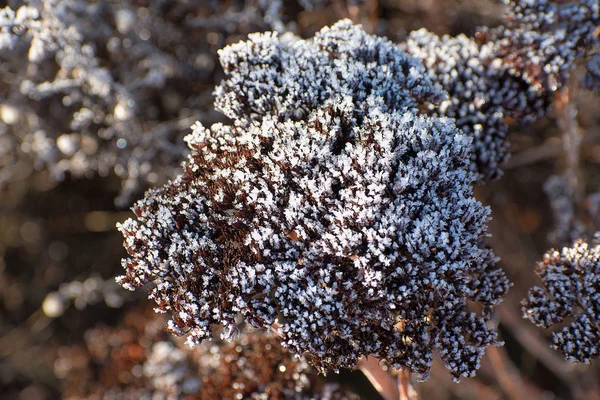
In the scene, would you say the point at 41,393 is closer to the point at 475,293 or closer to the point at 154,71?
the point at 154,71

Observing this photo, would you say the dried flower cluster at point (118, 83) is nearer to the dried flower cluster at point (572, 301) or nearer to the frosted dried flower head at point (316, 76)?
the frosted dried flower head at point (316, 76)

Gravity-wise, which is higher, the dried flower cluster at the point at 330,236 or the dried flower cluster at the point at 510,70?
the dried flower cluster at the point at 510,70

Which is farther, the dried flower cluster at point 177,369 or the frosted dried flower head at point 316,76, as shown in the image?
the dried flower cluster at point 177,369

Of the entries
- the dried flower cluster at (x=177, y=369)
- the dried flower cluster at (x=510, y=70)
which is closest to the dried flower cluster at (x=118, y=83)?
the dried flower cluster at (x=177, y=369)

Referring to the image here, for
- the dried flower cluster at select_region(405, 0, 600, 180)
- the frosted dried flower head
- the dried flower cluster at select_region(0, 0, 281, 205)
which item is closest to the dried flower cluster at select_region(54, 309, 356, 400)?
the dried flower cluster at select_region(0, 0, 281, 205)

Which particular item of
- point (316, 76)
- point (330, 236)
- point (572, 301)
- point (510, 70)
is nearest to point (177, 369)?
point (330, 236)

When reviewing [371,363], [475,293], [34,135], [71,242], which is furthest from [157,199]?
[71,242]

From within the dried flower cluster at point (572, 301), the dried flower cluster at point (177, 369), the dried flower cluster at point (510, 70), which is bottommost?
the dried flower cluster at point (177, 369)
